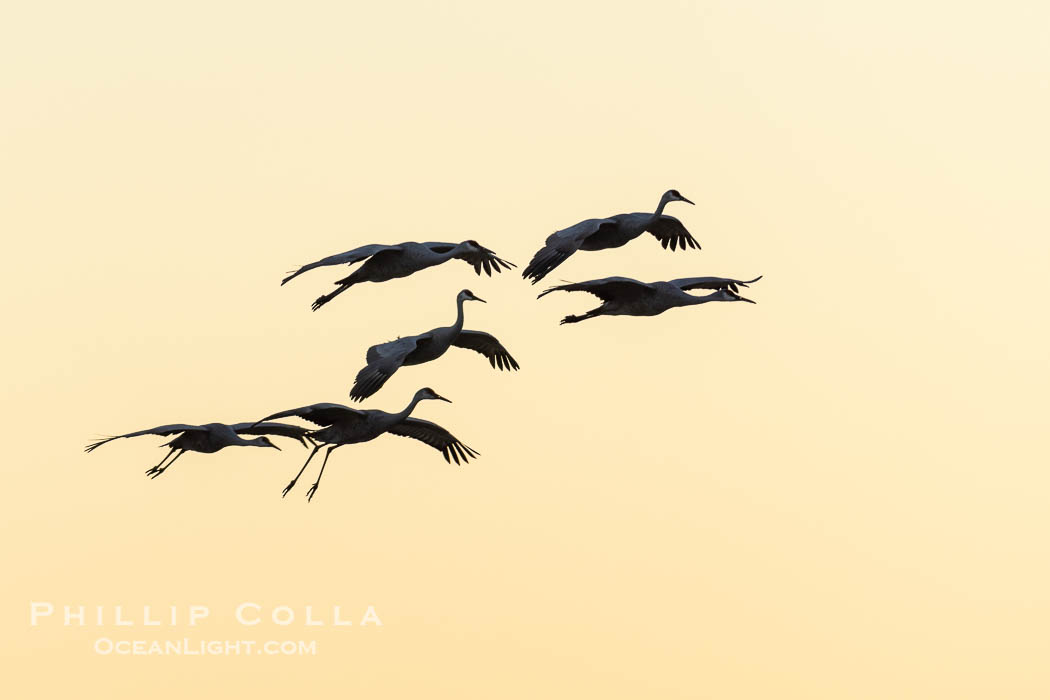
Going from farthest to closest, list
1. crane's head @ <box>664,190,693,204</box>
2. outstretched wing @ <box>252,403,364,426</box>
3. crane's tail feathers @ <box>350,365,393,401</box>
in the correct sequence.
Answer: crane's head @ <box>664,190,693,204</box> < outstretched wing @ <box>252,403,364,426</box> < crane's tail feathers @ <box>350,365,393,401</box>

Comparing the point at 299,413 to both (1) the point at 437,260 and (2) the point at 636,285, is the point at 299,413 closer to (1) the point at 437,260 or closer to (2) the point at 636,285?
(1) the point at 437,260

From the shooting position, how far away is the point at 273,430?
44.0 metres

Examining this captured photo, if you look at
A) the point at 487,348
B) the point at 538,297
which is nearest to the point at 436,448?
the point at 487,348

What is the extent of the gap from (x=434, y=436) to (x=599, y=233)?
18.5 feet

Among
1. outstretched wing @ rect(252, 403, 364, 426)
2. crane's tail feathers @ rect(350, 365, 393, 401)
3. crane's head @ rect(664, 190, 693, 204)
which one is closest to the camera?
crane's tail feathers @ rect(350, 365, 393, 401)

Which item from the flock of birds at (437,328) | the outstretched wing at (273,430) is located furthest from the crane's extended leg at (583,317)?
the outstretched wing at (273,430)

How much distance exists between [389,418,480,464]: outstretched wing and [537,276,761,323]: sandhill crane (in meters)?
3.71

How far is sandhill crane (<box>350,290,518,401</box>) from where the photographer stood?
1497 inches

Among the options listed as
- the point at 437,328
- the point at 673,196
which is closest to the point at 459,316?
the point at 437,328

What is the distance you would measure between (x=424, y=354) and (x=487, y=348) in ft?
12.5

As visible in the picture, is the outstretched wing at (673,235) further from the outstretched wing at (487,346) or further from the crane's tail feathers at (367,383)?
the crane's tail feathers at (367,383)

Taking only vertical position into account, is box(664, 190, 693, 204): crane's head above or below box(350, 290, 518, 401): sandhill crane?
above

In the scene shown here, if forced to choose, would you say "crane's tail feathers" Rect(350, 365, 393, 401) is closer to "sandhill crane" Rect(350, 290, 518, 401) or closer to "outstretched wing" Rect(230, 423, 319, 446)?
"sandhill crane" Rect(350, 290, 518, 401)

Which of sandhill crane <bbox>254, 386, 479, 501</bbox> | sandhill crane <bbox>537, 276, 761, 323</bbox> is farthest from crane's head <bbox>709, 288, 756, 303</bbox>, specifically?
sandhill crane <bbox>254, 386, 479, 501</bbox>
